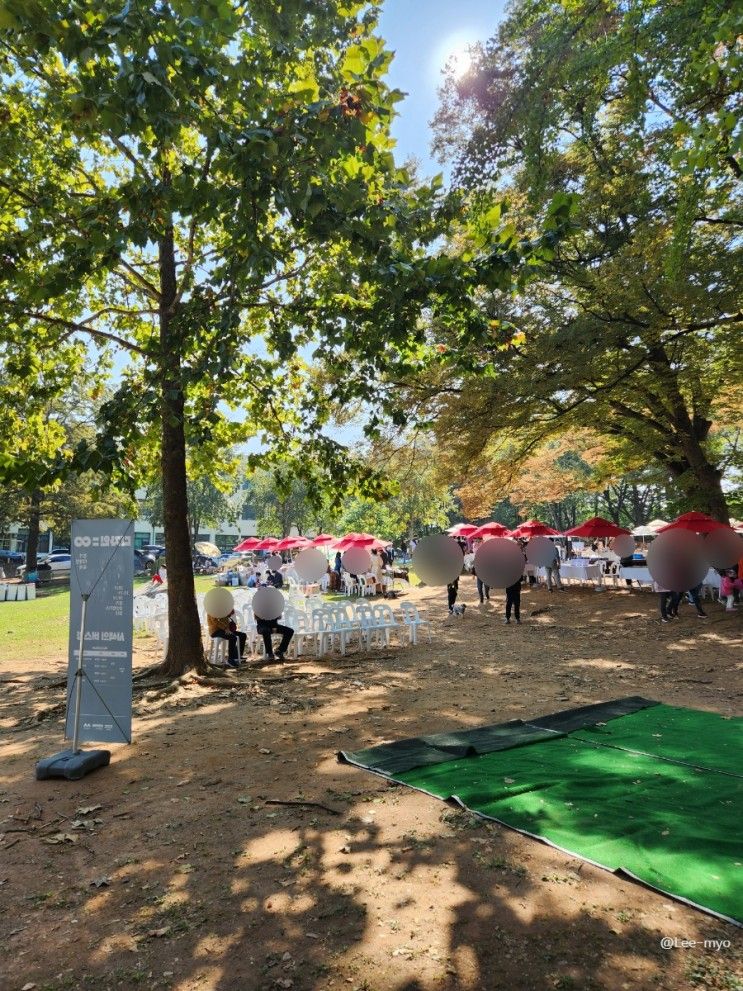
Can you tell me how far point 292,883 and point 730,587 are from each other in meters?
15.4

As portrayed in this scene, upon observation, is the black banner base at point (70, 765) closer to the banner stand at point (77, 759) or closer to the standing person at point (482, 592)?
the banner stand at point (77, 759)

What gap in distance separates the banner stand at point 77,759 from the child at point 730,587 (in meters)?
15.1

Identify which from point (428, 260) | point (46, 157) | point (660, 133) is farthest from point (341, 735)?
point (660, 133)

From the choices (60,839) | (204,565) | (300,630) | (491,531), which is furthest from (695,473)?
(204,565)

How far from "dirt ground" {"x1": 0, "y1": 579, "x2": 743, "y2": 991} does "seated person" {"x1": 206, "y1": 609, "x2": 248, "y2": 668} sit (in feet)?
11.1

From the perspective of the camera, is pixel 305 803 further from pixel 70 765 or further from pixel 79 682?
pixel 79 682

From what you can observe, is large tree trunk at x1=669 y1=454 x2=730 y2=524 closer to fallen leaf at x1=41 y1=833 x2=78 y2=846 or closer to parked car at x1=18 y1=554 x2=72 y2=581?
fallen leaf at x1=41 y1=833 x2=78 y2=846

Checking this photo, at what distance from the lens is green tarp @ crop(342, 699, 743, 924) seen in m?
3.74

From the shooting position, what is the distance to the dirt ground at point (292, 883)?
9.77 feet

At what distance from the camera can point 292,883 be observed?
149 inches

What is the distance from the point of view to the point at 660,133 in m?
10.0

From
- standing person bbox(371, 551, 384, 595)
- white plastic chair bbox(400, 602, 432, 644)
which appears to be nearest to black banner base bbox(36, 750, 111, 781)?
white plastic chair bbox(400, 602, 432, 644)

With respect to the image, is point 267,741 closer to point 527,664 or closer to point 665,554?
point 665,554

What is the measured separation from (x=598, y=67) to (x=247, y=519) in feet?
274
